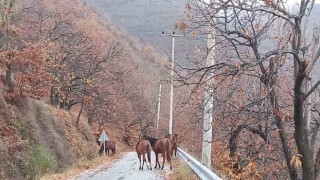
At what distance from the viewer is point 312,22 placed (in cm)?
905

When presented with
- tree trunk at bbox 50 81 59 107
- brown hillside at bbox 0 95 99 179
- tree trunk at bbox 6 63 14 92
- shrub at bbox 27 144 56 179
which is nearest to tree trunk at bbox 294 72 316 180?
brown hillside at bbox 0 95 99 179

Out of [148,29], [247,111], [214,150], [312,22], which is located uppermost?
[148,29]

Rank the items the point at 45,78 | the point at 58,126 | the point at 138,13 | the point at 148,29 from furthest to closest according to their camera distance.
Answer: the point at 138,13 → the point at 148,29 → the point at 58,126 → the point at 45,78

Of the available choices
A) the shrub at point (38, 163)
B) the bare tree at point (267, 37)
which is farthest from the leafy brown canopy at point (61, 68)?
the bare tree at point (267, 37)

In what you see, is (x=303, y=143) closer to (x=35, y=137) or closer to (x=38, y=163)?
(x=38, y=163)

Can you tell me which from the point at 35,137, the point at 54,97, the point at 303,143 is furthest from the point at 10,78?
the point at 303,143

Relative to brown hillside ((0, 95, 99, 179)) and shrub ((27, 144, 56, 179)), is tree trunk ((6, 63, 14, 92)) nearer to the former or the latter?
brown hillside ((0, 95, 99, 179))

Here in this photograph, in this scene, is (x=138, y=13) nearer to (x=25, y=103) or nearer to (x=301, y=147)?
(x=25, y=103)

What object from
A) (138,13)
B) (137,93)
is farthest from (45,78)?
(138,13)

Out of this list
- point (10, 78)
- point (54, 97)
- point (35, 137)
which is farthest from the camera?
point (54, 97)

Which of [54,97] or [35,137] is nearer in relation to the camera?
[35,137]

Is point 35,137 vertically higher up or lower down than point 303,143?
lower down

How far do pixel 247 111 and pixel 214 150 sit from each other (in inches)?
517

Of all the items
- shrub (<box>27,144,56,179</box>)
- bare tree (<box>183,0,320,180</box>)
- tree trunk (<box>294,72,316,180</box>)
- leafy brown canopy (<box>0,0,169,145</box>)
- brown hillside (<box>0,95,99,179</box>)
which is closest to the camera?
bare tree (<box>183,0,320,180</box>)
